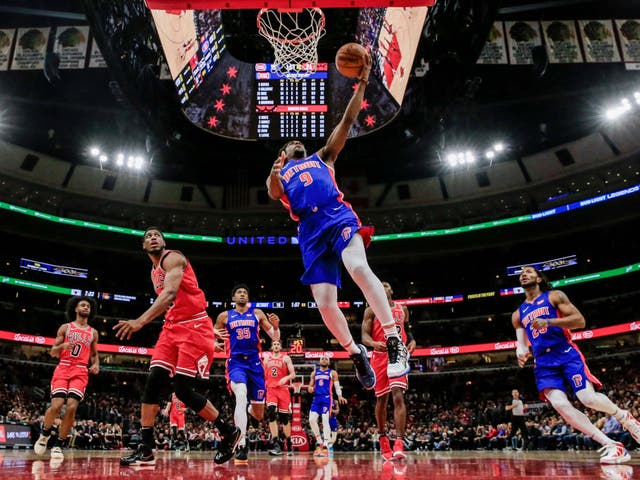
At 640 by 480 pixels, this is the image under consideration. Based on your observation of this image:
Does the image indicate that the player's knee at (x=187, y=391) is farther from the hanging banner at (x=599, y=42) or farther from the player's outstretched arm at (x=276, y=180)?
the hanging banner at (x=599, y=42)

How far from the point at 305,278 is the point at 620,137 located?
29.9 metres

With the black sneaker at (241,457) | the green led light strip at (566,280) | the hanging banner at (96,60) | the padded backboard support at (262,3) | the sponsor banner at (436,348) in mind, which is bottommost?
the black sneaker at (241,457)

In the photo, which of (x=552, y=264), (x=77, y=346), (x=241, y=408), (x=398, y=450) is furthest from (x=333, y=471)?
(x=552, y=264)

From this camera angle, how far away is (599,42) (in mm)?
15859

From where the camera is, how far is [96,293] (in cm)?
3119

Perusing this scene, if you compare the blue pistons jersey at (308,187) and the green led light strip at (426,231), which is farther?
the green led light strip at (426,231)

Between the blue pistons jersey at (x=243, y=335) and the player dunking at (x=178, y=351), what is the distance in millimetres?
2247

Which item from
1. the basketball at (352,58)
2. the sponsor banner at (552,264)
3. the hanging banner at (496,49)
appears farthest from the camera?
the sponsor banner at (552,264)

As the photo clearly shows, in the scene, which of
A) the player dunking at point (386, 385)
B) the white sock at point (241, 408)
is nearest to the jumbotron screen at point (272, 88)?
the player dunking at point (386, 385)

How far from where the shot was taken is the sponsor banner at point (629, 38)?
51.2 ft

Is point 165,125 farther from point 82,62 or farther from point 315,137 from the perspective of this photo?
point 315,137

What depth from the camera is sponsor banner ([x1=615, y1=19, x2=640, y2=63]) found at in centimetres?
1561

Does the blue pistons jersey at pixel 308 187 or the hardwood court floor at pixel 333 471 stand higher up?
the blue pistons jersey at pixel 308 187

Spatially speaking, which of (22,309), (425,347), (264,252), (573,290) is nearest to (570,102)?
(573,290)
